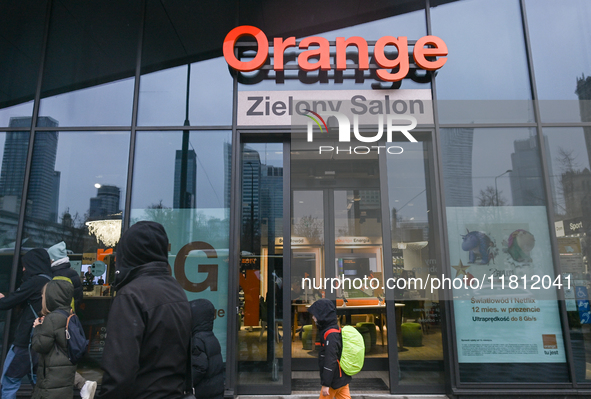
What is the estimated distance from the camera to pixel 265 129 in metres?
5.55

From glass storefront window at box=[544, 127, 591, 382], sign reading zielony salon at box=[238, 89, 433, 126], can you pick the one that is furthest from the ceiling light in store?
glass storefront window at box=[544, 127, 591, 382]

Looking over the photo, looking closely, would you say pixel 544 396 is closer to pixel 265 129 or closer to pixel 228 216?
A: pixel 228 216

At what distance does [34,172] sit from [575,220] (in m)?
7.42

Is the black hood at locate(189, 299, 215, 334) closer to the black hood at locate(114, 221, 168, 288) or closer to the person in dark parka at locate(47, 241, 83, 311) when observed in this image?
the black hood at locate(114, 221, 168, 288)

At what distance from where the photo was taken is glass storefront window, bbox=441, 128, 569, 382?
4.95m

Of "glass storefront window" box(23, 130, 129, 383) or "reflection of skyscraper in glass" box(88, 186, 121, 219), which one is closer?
"glass storefront window" box(23, 130, 129, 383)

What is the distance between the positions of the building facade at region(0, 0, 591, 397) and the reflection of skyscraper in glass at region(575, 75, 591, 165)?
3cm

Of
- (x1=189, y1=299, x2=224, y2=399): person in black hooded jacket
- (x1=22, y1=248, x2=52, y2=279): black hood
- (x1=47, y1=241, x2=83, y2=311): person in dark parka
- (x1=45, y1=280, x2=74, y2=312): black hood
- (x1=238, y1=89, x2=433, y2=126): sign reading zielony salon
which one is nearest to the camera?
(x1=189, y1=299, x2=224, y2=399): person in black hooded jacket

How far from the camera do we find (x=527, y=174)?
5.34 metres

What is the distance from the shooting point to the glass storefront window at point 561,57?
17.9 feet

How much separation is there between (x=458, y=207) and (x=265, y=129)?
9.40ft

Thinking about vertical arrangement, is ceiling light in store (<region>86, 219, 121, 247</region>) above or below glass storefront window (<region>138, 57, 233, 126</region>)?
below

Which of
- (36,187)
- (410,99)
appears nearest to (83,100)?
(36,187)

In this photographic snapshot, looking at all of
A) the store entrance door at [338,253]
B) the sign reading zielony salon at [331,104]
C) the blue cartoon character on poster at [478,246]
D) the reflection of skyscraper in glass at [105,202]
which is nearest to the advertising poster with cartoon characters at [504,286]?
the blue cartoon character on poster at [478,246]
